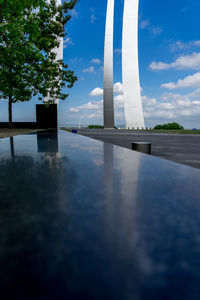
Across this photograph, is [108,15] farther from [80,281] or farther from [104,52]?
[80,281]

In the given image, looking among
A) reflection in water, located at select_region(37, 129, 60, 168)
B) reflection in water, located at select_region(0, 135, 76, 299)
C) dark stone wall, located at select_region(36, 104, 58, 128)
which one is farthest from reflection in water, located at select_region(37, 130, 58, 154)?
dark stone wall, located at select_region(36, 104, 58, 128)

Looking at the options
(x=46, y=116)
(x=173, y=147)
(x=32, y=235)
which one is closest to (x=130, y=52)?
(x=46, y=116)

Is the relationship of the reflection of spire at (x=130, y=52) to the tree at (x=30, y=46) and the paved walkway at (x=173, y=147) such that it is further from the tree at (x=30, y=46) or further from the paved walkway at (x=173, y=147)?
the paved walkway at (x=173, y=147)

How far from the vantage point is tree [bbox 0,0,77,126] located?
990 cm

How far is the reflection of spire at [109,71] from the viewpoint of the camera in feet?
136

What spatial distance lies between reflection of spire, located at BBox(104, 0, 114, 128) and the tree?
23500 millimetres

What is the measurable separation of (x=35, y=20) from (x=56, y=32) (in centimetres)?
777

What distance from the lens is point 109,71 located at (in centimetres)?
4238

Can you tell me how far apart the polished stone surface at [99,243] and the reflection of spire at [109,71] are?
142 feet

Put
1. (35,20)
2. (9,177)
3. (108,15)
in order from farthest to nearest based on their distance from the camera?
1. (108,15)
2. (35,20)
3. (9,177)

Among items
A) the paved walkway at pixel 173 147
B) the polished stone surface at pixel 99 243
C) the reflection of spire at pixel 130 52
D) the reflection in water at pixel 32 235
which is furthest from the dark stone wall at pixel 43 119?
the polished stone surface at pixel 99 243

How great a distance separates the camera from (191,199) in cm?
136

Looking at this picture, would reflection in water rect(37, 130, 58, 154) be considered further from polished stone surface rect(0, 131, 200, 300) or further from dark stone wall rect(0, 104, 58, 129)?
dark stone wall rect(0, 104, 58, 129)

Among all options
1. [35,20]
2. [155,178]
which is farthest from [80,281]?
[35,20]
